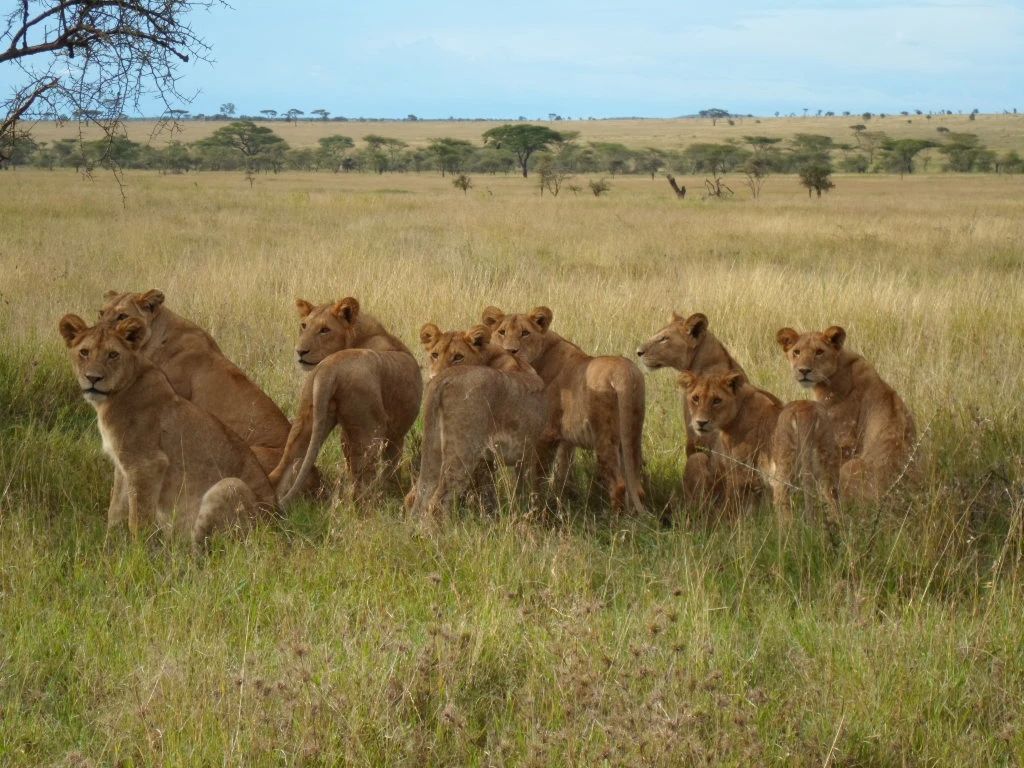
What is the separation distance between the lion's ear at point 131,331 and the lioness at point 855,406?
3293 mm

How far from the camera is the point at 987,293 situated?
1164cm

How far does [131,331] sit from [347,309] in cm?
145

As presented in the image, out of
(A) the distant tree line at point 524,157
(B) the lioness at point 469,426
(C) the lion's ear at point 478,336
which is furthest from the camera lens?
(A) the distant tree line at point 524,157

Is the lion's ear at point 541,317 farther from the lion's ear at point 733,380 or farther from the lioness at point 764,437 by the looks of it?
the lion's ear at point 733,380

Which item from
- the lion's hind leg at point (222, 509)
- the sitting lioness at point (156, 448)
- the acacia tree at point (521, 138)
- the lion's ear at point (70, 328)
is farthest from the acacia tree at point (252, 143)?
the lion's hind leg at point (222, 509)

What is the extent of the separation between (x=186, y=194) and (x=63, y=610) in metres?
28.2

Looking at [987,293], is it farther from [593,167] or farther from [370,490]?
[593,167]

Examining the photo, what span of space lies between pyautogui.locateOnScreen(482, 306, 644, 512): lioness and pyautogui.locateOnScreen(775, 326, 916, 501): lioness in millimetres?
951

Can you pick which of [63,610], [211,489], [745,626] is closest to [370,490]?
[211,489]

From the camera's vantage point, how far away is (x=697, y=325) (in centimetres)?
685

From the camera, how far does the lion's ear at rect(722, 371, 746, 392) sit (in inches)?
232

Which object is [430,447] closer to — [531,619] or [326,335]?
[326,335]

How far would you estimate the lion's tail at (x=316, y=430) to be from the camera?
554 centimetres

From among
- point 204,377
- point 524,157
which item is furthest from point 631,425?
point 524,157
